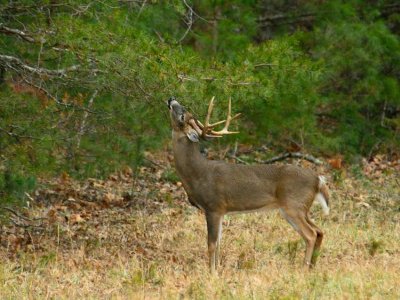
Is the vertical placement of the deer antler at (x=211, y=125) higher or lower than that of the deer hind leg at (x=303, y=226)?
higher

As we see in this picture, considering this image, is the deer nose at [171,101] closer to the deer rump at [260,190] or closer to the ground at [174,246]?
the deer rump at [260,190]

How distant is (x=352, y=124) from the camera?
18375 millimetres

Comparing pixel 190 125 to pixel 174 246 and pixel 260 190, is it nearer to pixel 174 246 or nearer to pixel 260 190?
pixel 260 190

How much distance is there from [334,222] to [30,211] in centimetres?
404

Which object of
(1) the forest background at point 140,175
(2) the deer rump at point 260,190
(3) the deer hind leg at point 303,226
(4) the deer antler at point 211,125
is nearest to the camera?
(1) the forest background at point 140,175

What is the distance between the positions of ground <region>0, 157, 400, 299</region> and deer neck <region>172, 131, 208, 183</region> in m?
0.95

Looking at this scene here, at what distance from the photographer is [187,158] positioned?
1067cm

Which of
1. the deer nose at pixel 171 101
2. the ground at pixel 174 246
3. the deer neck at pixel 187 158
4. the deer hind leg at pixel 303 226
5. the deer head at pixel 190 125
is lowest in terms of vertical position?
the ground at pixel 174 246

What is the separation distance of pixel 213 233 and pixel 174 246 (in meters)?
1.18

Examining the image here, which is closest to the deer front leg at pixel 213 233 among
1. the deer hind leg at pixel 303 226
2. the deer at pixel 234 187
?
the deer at pixel 234 187

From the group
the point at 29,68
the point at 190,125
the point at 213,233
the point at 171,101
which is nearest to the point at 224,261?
the point at 213,233

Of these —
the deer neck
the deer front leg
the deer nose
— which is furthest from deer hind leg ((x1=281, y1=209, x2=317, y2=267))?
the deer nose

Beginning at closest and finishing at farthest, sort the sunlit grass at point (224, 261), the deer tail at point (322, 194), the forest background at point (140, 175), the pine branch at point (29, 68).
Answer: the sunlit grass at point (224, 261), the forest background at point (140, 175), the deer tail at point (322, 194), the pine branch at point (29, 68)

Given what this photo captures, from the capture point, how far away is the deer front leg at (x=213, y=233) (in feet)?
33.0
